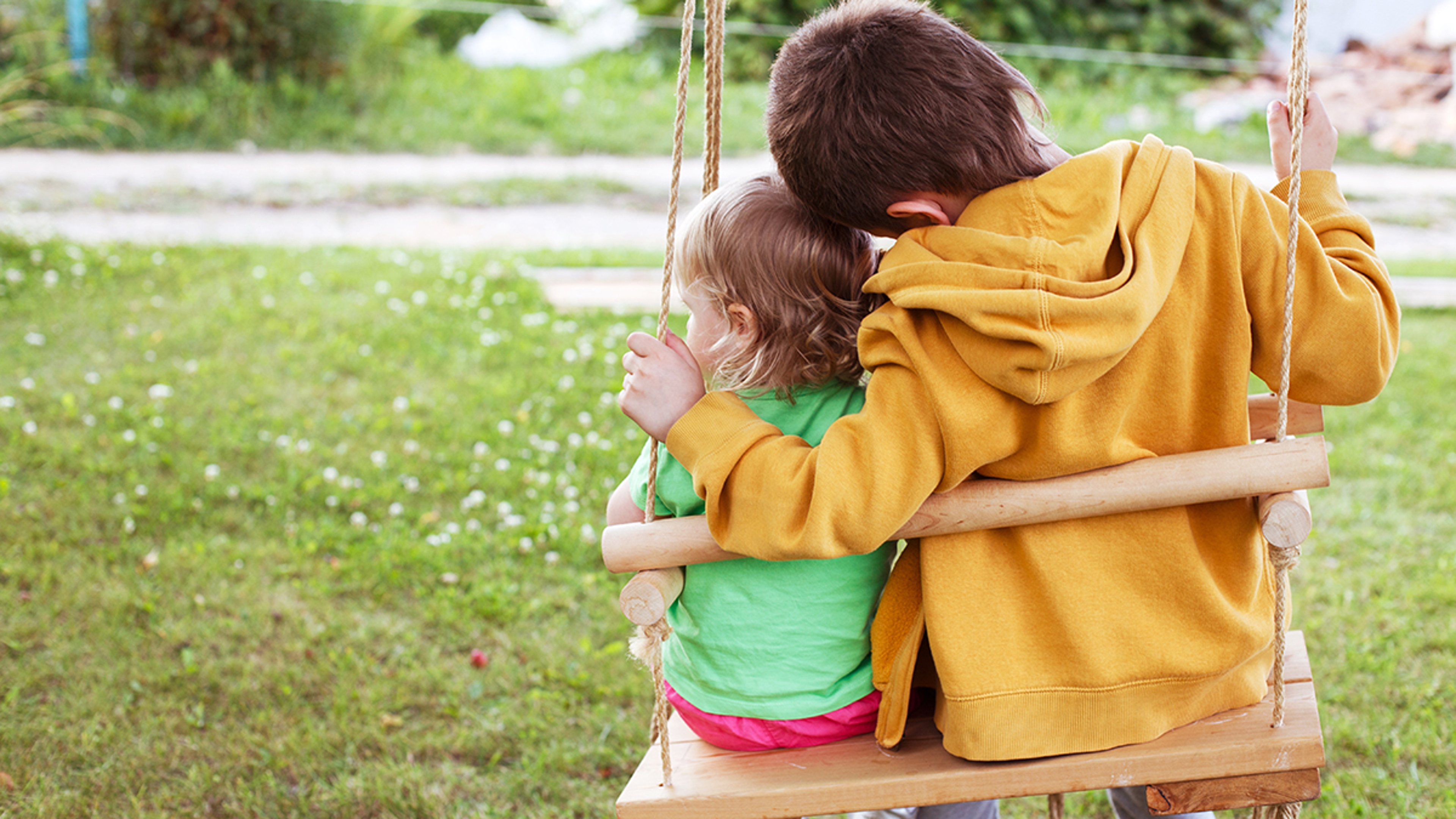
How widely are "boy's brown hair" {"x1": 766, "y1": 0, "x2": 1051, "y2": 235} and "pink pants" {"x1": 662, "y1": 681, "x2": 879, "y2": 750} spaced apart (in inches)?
31.8

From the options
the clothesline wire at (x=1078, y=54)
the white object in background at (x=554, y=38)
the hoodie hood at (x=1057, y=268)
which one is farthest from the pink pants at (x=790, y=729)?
the white object in background at (x=554, y=38)

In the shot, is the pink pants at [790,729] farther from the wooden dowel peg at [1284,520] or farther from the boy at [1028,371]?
the wooden dowel peg at [1284,520]

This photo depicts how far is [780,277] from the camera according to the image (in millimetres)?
1874

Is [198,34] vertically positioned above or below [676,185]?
below

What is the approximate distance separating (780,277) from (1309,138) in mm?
845

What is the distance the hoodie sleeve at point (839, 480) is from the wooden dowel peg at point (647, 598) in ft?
0.53

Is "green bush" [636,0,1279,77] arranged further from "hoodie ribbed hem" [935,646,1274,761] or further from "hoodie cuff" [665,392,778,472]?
"hoodie ribbed hem" [935,646,1274,761]

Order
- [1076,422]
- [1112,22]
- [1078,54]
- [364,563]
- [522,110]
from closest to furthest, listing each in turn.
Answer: [1076,422], [364,563], [522,110], [1078,54], [1112,22]

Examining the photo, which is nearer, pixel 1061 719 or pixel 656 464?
pixel 1061 719

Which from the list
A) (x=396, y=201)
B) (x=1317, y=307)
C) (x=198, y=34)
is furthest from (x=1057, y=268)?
(x=198, y=34)

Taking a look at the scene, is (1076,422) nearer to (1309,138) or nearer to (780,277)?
(780,277)

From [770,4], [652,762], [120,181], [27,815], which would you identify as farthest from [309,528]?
[770,4]

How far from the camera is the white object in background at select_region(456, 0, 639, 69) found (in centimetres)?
1198

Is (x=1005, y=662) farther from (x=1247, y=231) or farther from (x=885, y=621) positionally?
(x=1247, y=231)
